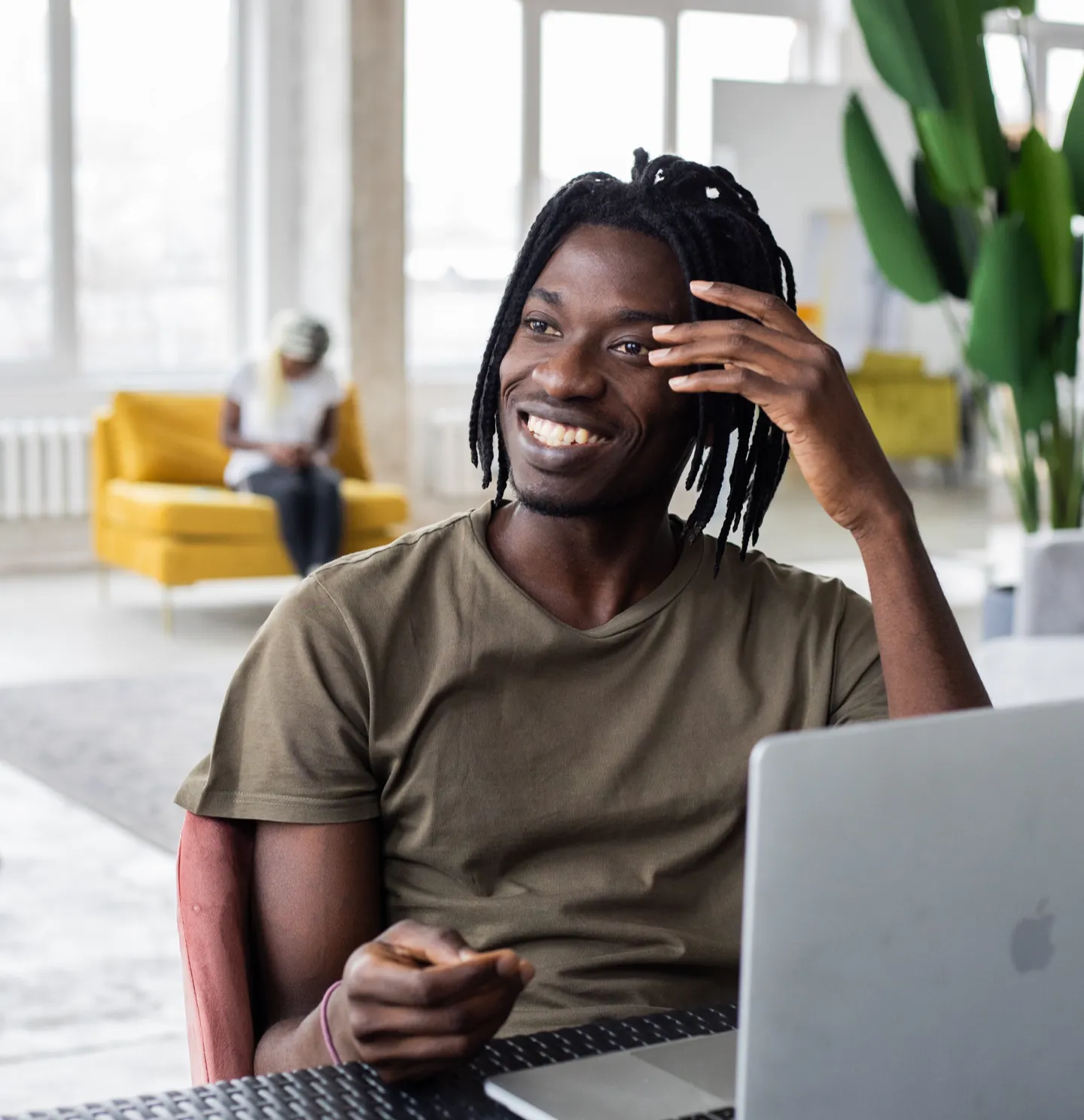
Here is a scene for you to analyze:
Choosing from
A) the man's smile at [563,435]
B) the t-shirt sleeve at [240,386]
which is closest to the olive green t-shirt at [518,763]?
the man's smile at [563,435]

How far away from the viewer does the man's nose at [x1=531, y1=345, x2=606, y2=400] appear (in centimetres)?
135

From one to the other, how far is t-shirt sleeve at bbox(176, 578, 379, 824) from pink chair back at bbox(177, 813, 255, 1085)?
28 millimetres

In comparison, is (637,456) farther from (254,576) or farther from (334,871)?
(254,576)

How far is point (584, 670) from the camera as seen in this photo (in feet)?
4.44

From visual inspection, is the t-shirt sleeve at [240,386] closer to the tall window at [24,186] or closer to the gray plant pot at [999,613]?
the tall window at [24,186]

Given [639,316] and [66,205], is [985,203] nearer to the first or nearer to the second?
[639,316]

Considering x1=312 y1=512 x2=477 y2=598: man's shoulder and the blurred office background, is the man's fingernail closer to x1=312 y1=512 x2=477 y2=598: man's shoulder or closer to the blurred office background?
Result: x1=312 y1=512 x2=477 y2=598: man's shoulder

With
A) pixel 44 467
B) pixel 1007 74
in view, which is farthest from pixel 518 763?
pixel 1007 74

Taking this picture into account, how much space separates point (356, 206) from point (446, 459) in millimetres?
1229

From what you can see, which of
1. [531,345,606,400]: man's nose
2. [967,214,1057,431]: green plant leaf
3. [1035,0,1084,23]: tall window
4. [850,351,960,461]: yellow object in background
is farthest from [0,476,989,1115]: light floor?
[1035,0,1084,23]: tall window

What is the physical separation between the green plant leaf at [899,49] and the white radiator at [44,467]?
4324mm

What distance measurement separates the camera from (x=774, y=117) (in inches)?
264

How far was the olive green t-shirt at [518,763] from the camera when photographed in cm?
128

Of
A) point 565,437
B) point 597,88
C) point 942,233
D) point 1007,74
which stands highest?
point 1007,74
